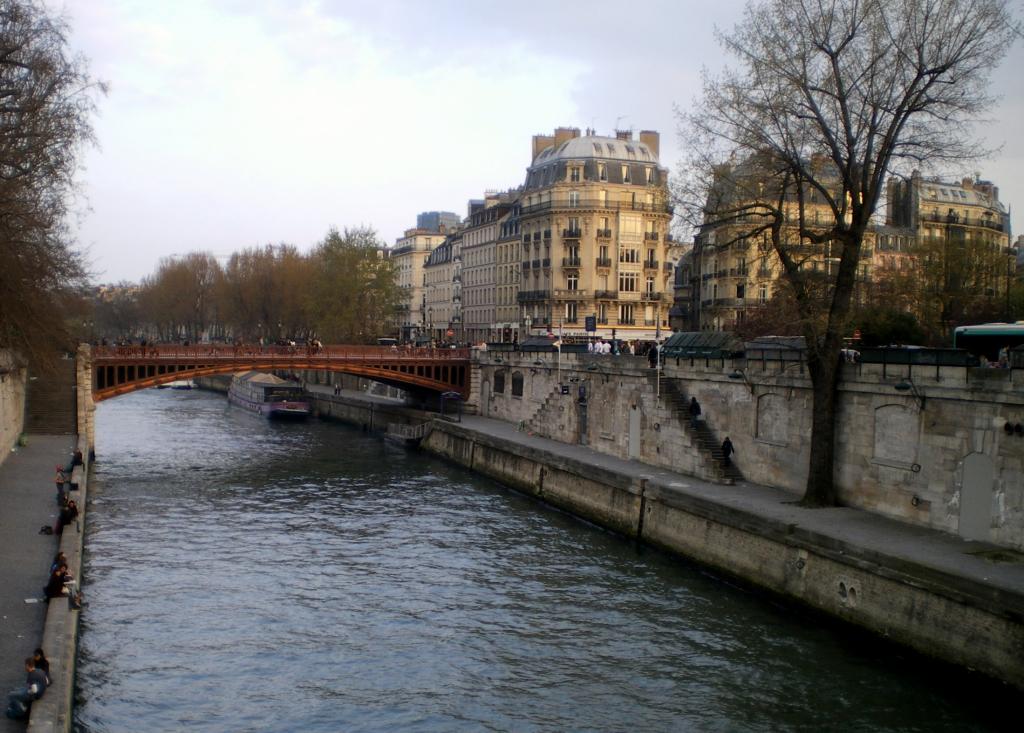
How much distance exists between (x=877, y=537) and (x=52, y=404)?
36277mm

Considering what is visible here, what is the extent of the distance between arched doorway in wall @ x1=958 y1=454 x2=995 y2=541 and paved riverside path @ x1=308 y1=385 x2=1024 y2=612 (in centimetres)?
31

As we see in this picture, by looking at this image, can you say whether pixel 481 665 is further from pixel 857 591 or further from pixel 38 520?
pixel 38 520

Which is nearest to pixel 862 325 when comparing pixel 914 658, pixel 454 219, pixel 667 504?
pixel 667 504

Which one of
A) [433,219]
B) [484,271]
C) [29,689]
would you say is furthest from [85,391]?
[433,219]

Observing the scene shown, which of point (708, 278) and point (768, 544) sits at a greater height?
point (708, 278)

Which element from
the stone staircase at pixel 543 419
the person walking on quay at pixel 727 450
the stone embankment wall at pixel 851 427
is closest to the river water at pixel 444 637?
the stone embankment wall at pixel 851 427

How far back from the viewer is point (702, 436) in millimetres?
33469

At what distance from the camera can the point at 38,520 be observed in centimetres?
2619

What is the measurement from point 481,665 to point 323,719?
12.2ft

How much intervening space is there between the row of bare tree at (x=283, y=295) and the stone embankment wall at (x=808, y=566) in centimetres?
4908

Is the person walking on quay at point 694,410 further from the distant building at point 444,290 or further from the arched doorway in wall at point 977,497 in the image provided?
the distant building at point 444,290

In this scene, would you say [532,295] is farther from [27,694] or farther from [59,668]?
[27,694]

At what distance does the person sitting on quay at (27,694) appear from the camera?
47.0 feet

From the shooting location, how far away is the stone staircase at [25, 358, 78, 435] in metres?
43.3
